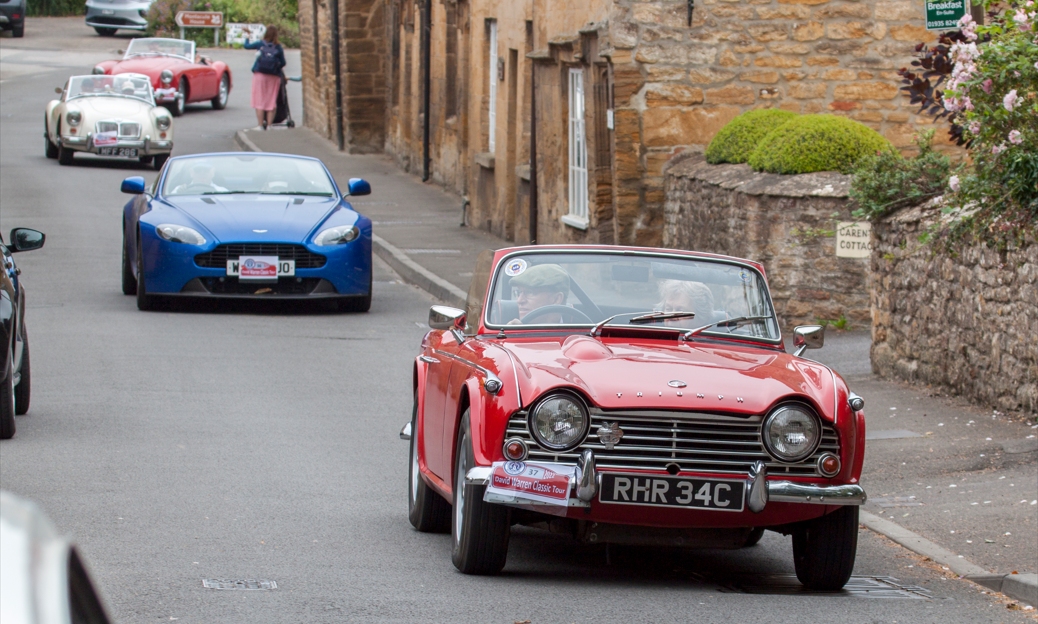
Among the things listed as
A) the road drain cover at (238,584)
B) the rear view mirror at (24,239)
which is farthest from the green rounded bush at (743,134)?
the road drain cover at (238,584)

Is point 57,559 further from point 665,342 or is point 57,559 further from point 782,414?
point 665,342

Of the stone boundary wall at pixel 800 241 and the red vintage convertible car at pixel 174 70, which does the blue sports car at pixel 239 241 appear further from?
the red vintage convertible car at pixel 174 70

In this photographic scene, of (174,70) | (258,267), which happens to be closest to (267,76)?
(174,70)

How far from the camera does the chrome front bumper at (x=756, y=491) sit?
5.90m

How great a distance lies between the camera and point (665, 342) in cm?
Result: 695

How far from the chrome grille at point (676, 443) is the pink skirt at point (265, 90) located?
3327 cm

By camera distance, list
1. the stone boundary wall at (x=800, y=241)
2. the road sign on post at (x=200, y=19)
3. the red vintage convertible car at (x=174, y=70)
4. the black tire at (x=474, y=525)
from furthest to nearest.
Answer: the road sign on post at (x=200, y=19)
the red vintage convertible car at (x=174, y=70)
the stone boundary wall at (x=800, y=241)
the black tire at (x=474, y=525)

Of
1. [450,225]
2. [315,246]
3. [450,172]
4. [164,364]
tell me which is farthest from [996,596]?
[450,172]

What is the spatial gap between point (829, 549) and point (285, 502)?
2792 mm

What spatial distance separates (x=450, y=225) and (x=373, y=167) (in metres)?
9.25

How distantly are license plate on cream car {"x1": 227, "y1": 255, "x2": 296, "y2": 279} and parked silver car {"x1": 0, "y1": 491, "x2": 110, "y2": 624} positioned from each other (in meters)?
13.2

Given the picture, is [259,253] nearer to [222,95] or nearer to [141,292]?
[141,292]

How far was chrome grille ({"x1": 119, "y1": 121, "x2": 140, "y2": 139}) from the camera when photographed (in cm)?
3056

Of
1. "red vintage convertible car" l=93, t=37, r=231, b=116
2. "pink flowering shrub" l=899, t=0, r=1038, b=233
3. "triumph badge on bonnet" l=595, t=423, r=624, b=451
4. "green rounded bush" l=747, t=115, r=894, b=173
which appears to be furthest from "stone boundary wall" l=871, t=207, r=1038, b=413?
"red vintage convertible car" l=93, t=37, r=231, b=116
